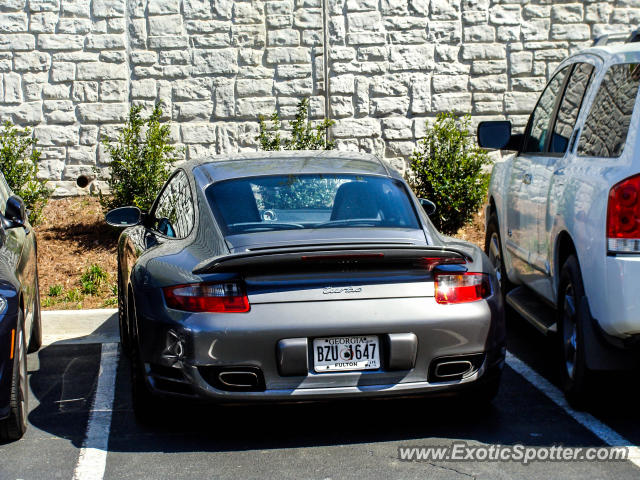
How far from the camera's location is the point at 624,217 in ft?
16.1

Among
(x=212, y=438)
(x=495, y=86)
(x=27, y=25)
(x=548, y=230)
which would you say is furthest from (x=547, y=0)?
(x=212, y=438)

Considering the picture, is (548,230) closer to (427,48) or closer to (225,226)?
(225,226)

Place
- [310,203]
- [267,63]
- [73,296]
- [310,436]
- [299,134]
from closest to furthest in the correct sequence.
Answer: [310,436] < [310,203] < [73,296] < [299,134] < [267,63]

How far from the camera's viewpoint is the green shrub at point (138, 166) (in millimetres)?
11656

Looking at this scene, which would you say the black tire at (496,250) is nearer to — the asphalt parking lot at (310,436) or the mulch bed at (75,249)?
the asphalt parking lot at (310,436)

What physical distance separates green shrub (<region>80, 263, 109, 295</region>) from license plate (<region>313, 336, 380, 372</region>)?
17.9 ft

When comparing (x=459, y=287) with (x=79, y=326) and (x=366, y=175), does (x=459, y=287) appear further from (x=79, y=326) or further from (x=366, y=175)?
(x=79, y=326)

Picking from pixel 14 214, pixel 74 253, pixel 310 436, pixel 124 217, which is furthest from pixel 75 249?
pixel 310 436

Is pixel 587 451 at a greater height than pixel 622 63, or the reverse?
pixel 622 63

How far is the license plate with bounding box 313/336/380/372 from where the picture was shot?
485 cm

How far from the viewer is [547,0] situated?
1298 cm

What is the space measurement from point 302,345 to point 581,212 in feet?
5.75

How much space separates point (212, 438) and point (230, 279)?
943mm

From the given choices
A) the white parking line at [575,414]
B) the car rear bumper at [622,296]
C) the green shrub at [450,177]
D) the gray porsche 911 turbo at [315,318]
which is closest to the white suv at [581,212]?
the car rear bumper at [622,296]
